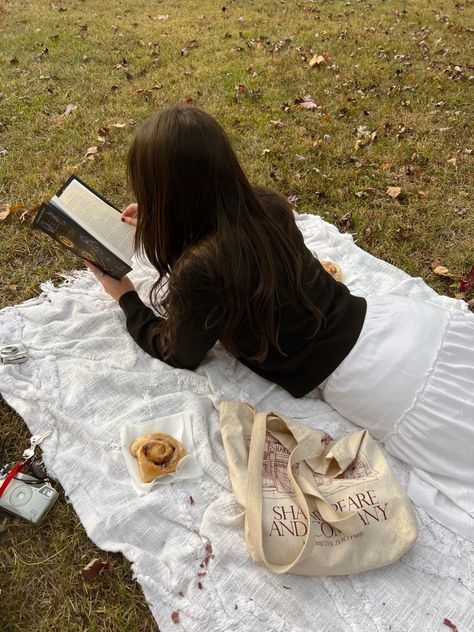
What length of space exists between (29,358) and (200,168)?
1.57 metres

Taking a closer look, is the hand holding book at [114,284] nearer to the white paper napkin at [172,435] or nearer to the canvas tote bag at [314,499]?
the white paper napkin at [172,435]

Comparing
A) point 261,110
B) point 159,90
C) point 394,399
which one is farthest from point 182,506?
point 159,90

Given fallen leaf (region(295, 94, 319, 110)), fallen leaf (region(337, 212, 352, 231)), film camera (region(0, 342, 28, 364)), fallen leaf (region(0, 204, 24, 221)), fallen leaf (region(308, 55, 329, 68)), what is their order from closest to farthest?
film camera (region(0, 342, 28, 364)) → fallen leaf (region(0, 204, 24, 221)) → fallen leaf (region(337, 212, 352, 231)) → fallen leaf (region(295, 94, 319, 110)) → fallen leaf (region(308, 55, 329, 68))

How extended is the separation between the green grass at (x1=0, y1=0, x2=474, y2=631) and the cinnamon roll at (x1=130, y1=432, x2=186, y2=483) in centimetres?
38

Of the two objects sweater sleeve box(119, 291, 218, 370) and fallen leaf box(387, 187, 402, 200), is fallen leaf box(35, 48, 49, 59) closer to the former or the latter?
fallen leaf box(387, 187, 402, 200)

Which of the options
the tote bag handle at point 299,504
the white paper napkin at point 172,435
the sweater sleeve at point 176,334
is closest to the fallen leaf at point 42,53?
the sweater sleeve at point 176,334

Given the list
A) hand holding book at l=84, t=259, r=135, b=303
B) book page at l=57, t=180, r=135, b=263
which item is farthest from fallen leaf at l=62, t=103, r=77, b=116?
hand holding book at l=84, t=259, r=135, b=303

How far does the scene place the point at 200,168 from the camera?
1.93 m

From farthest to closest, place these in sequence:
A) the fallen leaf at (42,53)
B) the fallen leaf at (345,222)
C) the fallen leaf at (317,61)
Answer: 1. the fallen leaf at (42,53)
2. the fallen leaf at (317,61)
3. the fallen leaf at (345,222)

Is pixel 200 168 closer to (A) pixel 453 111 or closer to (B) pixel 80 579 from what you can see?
(B) pixel 80 579

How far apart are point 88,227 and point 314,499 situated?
5.59 feet

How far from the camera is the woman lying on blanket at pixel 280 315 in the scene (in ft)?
6.49

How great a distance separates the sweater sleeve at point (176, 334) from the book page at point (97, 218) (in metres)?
0.30

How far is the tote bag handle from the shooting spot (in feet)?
6.40
